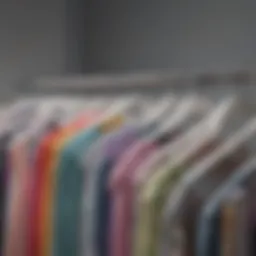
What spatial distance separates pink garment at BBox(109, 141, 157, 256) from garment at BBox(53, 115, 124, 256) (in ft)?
0.27

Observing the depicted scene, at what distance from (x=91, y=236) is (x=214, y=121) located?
0.78ft

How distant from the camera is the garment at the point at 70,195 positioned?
1076mm

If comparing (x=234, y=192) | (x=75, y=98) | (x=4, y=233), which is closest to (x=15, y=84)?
(x=75, y=98)

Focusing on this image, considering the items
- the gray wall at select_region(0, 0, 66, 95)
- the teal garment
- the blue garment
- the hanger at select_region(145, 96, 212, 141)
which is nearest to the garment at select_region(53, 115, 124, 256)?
the teal garment

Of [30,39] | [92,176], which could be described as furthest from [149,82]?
[30,39]

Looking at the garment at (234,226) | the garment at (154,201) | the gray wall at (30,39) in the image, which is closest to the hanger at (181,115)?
the garment at (154,201)

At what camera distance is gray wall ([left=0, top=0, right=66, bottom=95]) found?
180 centimetres

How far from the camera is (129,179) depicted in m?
0.98

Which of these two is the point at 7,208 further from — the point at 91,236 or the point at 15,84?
the point at 15,84

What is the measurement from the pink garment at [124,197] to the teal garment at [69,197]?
84 millimetres

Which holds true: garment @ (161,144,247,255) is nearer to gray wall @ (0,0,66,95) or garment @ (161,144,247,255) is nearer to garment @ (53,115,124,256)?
garment @ (53,115,124,256)

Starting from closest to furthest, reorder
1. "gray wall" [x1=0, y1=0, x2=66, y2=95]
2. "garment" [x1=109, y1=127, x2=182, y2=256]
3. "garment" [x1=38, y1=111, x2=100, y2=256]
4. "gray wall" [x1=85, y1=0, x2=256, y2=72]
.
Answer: "garment" [x1=109, y1=127, x2=182, y2=256] → "garment" [x1=38, y1=111, x2=100, y2=256] → "gray wall" [x1=85, y1=0, x2=256, y2=72] → "gray wall" [x1=0, y1=0, x2=66, y2=95]

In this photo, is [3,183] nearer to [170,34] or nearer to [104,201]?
[104,201]

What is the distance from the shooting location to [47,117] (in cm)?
126
